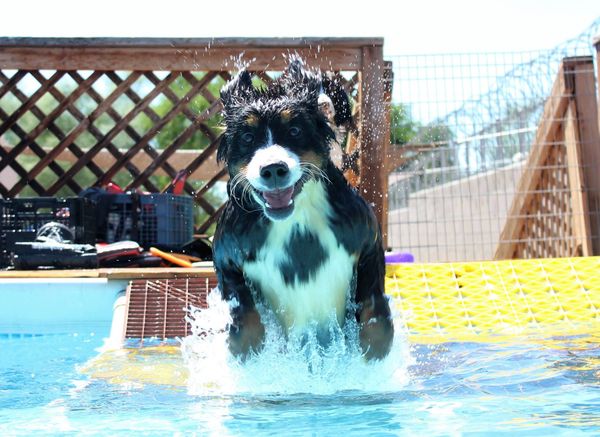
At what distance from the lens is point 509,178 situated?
7.81 meters

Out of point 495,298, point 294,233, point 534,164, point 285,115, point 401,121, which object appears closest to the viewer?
point 285,115

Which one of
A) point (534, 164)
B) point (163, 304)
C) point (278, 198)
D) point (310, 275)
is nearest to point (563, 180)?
point (534, 164)

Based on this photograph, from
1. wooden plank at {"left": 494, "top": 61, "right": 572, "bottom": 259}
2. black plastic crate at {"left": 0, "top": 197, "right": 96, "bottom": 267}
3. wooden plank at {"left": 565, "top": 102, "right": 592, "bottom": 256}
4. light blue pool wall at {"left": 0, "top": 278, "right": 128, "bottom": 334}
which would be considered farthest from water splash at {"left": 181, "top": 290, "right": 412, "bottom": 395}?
wooden plank at {"left": 494, "top": 61, "right": 572, "bottom": 259}

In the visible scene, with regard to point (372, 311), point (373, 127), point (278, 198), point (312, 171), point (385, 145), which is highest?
point (373, 127)

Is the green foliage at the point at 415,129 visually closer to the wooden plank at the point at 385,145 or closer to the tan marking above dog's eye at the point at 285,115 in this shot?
the wooden plank at the point at 385,145

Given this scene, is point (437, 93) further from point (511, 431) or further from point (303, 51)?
point (511, 431)

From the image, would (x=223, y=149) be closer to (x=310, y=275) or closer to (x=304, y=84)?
(x=304, y=84)

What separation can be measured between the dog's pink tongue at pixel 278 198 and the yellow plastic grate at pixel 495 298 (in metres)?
1.88

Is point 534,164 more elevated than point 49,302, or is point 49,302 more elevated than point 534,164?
point 534,164

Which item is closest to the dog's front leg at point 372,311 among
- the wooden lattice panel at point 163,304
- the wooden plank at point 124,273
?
the wooden lattice panel at point 163,304

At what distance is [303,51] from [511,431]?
4.20 metres

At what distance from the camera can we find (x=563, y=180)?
7.21 m

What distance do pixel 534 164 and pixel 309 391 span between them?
16.6ft

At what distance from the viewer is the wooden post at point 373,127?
5672mm
